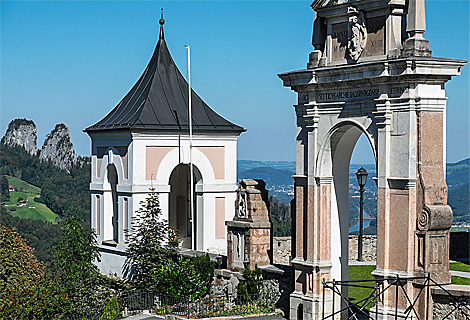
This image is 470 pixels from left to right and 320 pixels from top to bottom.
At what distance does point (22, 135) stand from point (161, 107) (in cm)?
7902

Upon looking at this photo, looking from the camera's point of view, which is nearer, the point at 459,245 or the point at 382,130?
the point at 382,130

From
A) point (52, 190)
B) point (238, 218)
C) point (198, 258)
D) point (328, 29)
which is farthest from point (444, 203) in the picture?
point (52, 190)

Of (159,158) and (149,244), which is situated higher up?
A: (159,158)

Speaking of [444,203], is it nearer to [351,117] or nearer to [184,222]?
[351,117]

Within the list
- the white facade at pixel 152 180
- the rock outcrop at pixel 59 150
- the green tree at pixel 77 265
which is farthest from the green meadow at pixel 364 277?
the rock outcrop at pixel 59 150

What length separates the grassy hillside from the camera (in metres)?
79.6

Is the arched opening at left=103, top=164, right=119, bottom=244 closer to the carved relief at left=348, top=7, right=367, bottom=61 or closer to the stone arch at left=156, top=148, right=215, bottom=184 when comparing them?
the stone arch at left=156, top=148, right=215, bottom=184

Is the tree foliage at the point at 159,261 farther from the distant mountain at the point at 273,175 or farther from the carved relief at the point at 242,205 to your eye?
the distant mountain at the point at 273,175

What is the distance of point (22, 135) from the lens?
332ft

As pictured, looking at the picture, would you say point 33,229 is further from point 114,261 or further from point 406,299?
point 406,299

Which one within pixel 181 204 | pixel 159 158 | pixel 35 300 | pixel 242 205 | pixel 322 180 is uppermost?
pixel 159 158

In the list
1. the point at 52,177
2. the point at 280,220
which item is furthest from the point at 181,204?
the point at 52,177

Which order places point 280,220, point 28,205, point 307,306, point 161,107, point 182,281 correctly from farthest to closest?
1. point 28,205
2. point 280,220
3. point 161,107
4. point 182,281
5. point 307,306

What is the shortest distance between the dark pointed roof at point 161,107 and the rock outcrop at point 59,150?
65.4 metres
